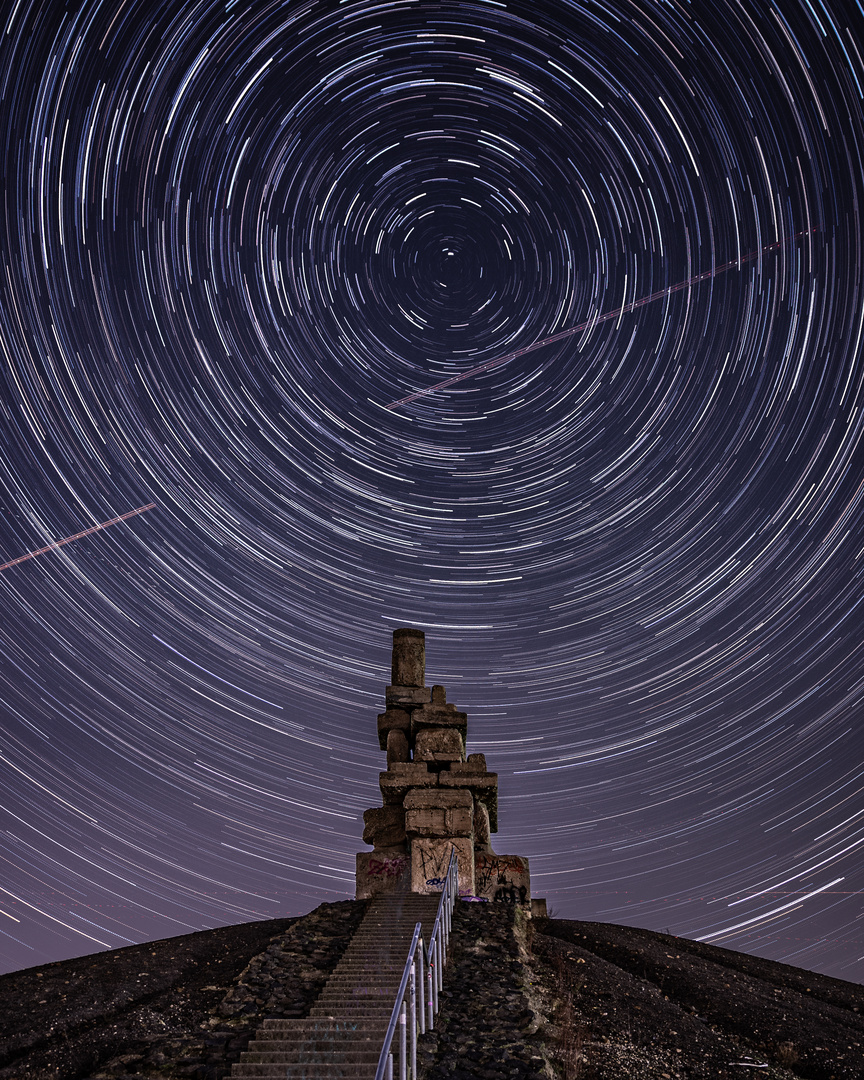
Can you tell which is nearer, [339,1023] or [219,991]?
[339,1023]

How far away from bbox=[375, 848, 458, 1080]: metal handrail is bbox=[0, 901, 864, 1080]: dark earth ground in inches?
10.1

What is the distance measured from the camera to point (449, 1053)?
7.14 m

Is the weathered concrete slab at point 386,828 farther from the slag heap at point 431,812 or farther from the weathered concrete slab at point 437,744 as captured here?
the weathered concrete slab at point 437,744

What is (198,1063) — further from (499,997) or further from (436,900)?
(436,900)

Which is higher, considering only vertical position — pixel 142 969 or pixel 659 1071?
pixel 142 969

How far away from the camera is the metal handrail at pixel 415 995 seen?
5.61 meters

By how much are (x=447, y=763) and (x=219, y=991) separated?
9132 millimetres

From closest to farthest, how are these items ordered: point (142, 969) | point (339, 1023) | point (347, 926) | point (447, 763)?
point (339, 1023)
point (142, 969)
point (347, 926)
point (447, 763)

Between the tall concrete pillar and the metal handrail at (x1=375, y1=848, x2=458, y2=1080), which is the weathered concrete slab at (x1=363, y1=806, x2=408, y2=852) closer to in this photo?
the tall concrete pillar

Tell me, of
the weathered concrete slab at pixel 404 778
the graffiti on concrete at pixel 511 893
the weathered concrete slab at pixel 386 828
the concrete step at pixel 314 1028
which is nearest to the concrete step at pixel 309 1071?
the concrete step at pixel 314 1028

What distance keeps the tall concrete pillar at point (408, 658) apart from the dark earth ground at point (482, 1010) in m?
7.69

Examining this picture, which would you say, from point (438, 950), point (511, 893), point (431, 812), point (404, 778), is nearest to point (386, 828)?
point (404, 778)

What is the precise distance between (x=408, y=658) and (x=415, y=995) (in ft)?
47.0

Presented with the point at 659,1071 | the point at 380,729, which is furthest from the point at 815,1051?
the point at 380,729
